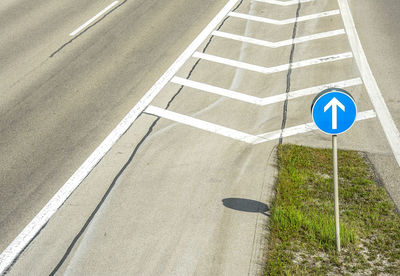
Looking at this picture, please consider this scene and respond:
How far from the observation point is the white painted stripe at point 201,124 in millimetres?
10820

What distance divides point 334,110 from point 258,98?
4.89 meters

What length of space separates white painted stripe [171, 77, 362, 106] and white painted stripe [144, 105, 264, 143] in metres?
1.29

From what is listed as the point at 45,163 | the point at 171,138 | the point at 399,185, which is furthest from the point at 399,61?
the point at 45,163

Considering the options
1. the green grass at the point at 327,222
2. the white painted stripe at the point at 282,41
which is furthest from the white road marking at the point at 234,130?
the white painted stripe at the point at 282,41

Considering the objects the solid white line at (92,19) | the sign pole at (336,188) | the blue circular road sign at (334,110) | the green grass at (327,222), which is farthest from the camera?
the solid white line at (92,19)

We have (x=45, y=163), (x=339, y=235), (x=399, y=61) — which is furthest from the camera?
(x=399, y=61)

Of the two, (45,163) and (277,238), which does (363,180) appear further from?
(45,163)

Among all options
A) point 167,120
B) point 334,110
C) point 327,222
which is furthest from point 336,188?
point 167,120

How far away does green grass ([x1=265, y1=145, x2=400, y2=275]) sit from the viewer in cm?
754

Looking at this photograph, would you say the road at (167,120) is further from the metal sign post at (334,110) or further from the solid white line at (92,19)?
the metal sign post at (334,110)

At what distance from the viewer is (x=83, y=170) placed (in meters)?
9.91

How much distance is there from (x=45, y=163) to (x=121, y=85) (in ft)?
11.1

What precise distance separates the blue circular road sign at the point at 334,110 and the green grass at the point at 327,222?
1.52 metres

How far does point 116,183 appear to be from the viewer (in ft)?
31.1
